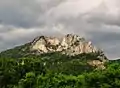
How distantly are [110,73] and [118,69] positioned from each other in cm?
210

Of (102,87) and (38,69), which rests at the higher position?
(38,69)

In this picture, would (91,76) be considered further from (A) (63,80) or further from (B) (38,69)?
(B) (38,69)

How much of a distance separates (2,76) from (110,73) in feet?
234

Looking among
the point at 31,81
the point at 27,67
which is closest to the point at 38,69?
the point at 27,67

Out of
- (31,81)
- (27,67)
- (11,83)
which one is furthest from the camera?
(27,67)

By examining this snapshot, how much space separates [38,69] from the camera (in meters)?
148

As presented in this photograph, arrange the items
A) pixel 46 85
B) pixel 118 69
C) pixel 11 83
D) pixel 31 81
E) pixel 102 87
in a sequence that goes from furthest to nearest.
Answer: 1. pixel 11 83
2. pixel 31 81
3. pixel 46 85
4. pixel 118 69
5. pixel 102 87

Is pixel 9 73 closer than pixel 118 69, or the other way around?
pixel 118 69

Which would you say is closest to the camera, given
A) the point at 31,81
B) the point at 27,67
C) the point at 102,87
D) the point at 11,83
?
the point at 102,87

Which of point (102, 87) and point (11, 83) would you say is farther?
point (11, 83)

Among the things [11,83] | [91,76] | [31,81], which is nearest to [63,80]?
[31,81]

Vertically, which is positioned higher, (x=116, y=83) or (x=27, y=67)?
(x=27, y=67)

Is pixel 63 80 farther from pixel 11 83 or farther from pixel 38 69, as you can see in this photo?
pixel 38 69

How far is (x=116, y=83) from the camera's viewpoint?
70188mm
